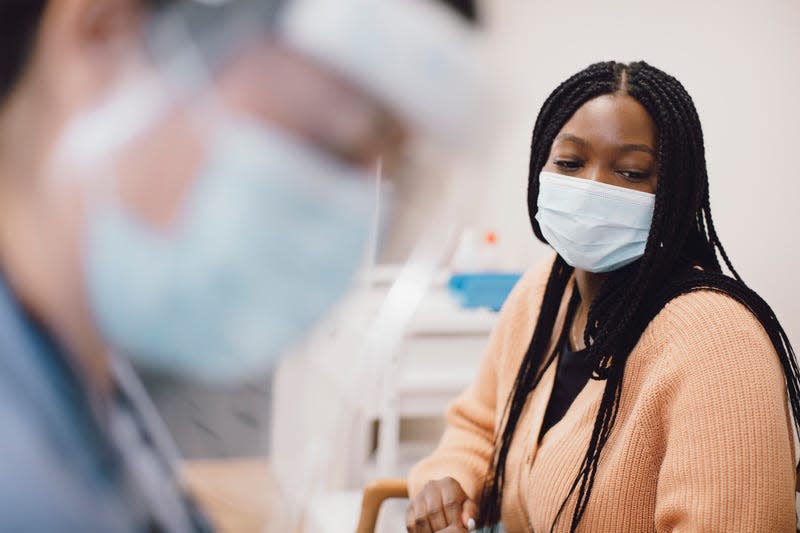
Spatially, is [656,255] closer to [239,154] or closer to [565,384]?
[565,384]

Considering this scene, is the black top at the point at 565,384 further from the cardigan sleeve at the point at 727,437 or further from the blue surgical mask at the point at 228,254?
the blue surgical mask at the point at 228,254

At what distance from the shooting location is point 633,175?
2.95ft

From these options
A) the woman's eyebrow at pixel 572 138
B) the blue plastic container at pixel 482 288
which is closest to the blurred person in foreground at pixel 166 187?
the woman's eyebrow at pixel 572 138

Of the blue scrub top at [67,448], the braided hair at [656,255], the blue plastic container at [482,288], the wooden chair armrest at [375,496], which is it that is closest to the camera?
the blue scrub top at [67,448]

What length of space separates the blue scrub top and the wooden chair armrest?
370 millimetres

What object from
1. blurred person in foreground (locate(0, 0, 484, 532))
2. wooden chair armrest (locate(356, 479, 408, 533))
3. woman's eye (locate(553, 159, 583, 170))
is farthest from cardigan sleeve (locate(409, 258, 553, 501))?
blurred person in foreground (locate(0, 0, 484, 532))

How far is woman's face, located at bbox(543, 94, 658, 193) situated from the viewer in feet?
2.90

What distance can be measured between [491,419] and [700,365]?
44 centimetres

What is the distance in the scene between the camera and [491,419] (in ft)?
3.92

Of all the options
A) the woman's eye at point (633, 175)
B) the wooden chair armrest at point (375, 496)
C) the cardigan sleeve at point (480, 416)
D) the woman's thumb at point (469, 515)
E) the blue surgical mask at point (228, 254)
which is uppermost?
the woman's eye at point (633, 175)

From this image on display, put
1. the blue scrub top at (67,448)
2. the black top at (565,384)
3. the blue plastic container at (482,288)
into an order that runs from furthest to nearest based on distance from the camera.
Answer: the blue plastic container at (482,288) < the black top at (565,384) < the blue scrub top at (67,448)

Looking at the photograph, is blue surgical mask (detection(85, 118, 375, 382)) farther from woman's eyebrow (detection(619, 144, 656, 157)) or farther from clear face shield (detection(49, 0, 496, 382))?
woman's eyebrow (detection(619, 144, 656, 157))

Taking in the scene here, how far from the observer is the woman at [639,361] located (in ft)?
2.59

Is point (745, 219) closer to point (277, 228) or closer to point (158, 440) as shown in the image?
point (277, 228)
